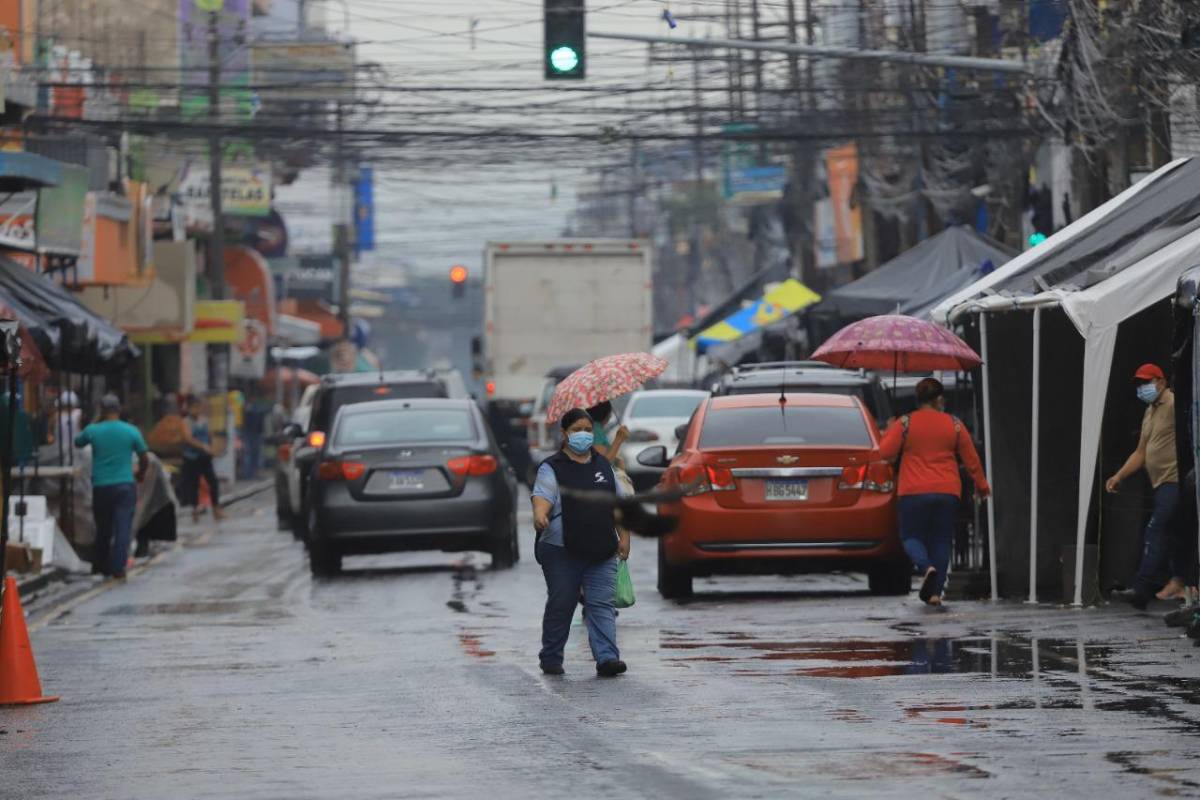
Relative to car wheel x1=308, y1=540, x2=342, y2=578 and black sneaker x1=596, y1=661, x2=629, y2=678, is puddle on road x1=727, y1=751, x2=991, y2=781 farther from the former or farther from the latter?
car wheel x1=308, y1=540, x2=342, y2=578

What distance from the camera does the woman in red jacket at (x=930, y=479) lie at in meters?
18.0

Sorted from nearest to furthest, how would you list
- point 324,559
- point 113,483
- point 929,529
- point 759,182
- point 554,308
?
point 929,529 → point 324,559 → point 113,483 → point 554,308 → point 759,182

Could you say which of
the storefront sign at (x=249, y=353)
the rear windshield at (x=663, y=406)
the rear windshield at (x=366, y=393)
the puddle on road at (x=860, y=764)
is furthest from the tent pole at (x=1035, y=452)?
the storefront sign at (x=249, y=353)

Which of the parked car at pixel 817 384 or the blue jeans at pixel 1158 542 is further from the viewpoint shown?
the parked car at pixel 817 384

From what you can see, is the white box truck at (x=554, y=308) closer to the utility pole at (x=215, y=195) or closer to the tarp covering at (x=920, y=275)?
the utility pole at (x=215, y=195)

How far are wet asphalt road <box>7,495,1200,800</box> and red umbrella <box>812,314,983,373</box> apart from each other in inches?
76.4

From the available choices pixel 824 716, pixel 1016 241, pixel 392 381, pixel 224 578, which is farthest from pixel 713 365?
pixel 824 716

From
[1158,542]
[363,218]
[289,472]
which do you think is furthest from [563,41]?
[363,218]

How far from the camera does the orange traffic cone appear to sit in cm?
1298

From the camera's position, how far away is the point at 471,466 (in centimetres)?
2319

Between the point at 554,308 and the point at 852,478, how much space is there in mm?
25473

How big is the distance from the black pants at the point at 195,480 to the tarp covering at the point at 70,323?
6.84 meters

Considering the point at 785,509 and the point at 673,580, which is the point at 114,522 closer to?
the point at 673,580

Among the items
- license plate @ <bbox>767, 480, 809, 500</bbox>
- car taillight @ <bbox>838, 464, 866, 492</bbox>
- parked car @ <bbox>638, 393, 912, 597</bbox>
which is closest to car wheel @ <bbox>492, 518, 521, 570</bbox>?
parked car @ <bbox>638, 393, 912, 597</bbox>
